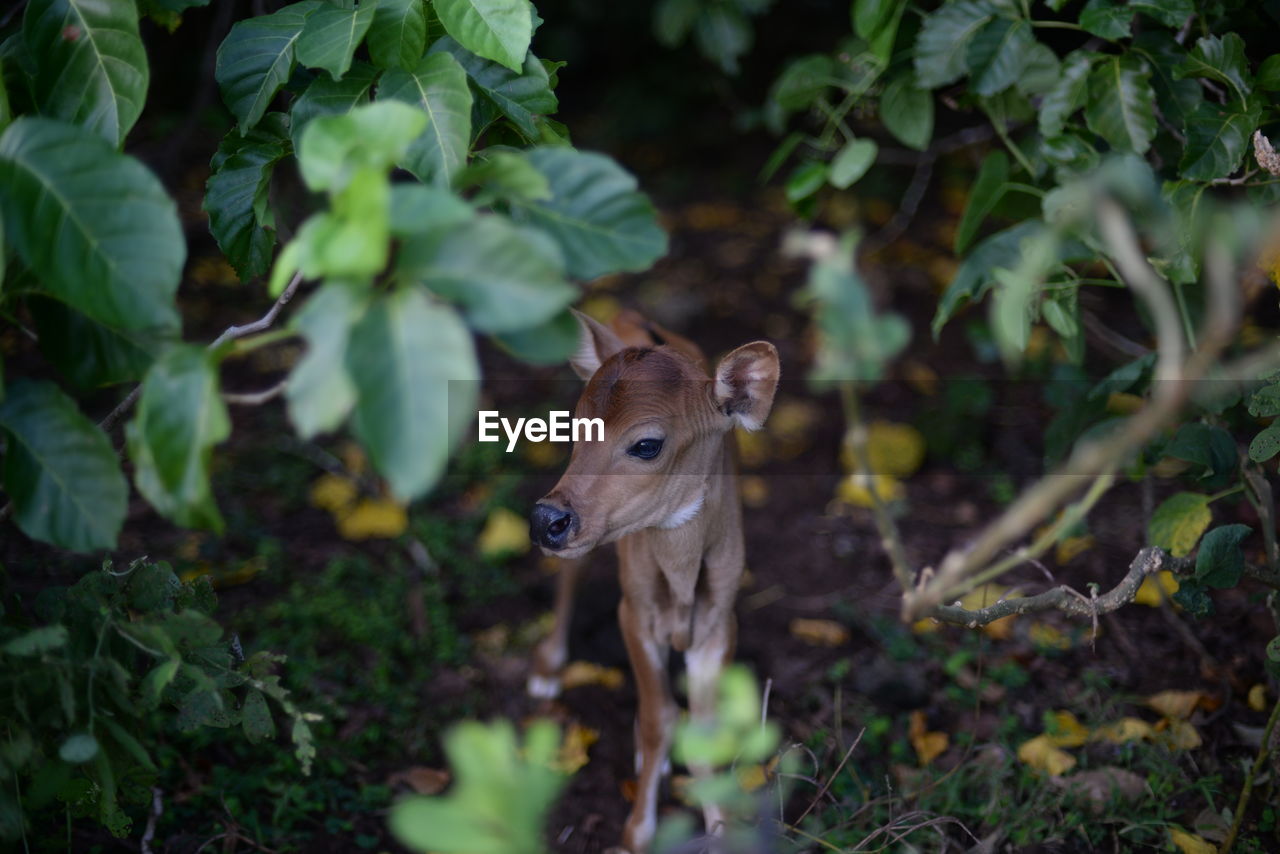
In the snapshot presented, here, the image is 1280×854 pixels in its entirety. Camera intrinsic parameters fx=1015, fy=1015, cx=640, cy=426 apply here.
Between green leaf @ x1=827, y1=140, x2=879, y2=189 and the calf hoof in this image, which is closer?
green leaf @ x1=827, y1=140, x2=879, y2=189

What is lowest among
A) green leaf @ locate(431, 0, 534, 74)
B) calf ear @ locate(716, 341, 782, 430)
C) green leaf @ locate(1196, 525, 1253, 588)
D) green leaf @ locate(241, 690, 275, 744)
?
green leaf @ locate(241, 690, 275, 744)

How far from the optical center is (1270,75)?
297 cm

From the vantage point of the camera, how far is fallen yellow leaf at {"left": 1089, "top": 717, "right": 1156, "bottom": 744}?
142 inches

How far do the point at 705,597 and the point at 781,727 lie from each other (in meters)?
0.77

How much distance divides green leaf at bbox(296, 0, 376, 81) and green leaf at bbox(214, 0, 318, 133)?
99mm

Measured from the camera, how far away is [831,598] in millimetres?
4598

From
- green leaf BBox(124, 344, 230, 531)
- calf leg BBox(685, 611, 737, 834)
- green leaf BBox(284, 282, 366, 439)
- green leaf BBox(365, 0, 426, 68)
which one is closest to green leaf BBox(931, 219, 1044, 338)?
calf leg BBox(685, 611, 737, 834)

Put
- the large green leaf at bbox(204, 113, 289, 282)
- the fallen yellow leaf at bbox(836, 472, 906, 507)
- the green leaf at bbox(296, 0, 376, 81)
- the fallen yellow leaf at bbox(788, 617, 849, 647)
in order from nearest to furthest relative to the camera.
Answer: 1. the green leaf at bbox(296, 0, 376, 81)
2. the large green leaf at bbox(204, 113, 289, 282)
3. the fallen yellow leaf at bbox(788, 617, 849, 647)
4. the fallen yellow leaf at bbox(836, 472, 906, 507)

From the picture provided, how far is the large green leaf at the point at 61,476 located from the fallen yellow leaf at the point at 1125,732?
3.27 metres

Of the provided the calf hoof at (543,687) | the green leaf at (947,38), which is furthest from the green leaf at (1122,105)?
the calf hoof at (543,687)

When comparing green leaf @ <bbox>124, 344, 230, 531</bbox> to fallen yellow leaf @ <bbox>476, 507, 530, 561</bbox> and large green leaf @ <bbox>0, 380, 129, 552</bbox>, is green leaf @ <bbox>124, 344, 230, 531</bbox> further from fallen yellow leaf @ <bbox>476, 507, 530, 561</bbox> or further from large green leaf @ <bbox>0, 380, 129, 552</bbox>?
fallen yellow leaf @ <bbox>476, 507, 530, 561</bbox>

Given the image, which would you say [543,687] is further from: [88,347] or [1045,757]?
[88,347]

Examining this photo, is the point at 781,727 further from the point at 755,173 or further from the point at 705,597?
the point at 755,173

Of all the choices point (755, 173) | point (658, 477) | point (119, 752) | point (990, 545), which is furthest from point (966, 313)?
point (119, 752)
